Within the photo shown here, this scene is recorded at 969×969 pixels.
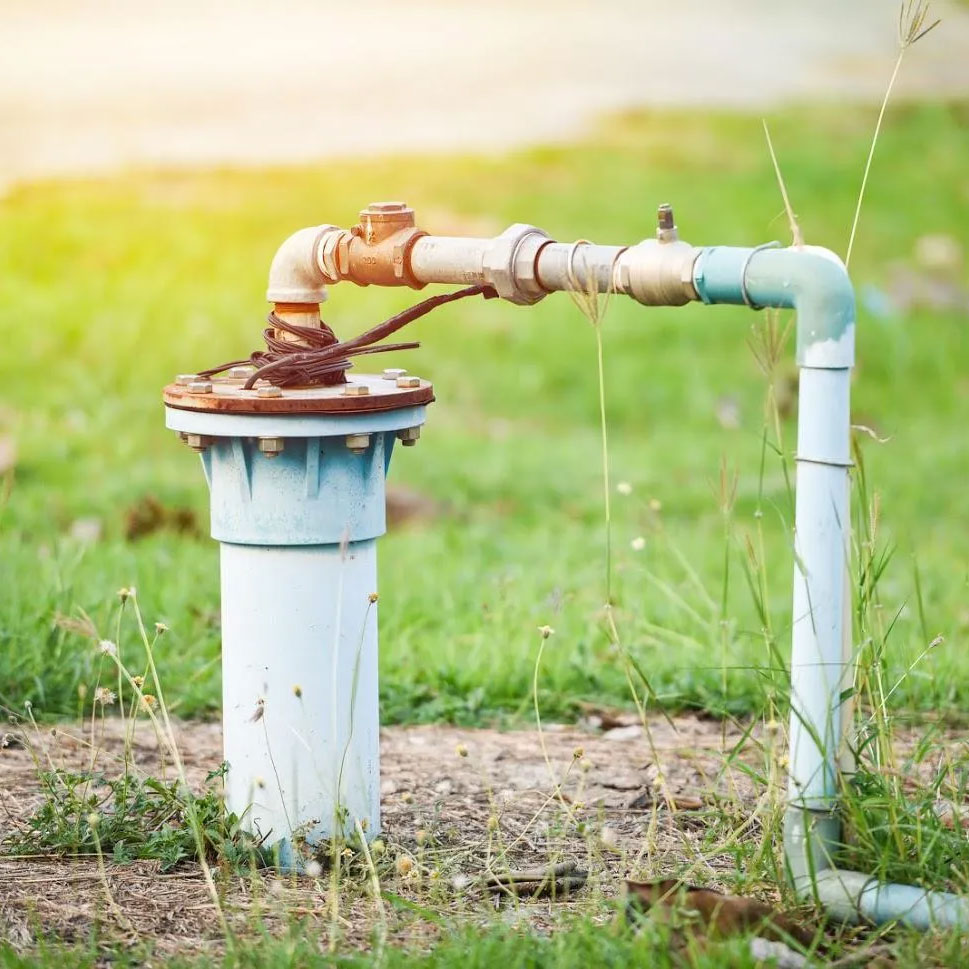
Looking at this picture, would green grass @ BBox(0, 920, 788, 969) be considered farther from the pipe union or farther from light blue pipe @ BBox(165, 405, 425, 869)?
the pipe union

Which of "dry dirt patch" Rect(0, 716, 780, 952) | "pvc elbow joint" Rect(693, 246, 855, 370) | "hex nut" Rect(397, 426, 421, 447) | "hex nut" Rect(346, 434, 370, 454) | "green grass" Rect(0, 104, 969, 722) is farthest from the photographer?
"green grass" Rect(0, 104, 969, 722)

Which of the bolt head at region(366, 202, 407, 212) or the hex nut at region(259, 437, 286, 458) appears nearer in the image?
the hex nut at region(259, 437, 286, 458)

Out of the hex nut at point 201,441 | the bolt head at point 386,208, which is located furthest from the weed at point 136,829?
the bolt head at point 386,208

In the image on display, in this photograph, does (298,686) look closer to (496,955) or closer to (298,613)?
(298,613)

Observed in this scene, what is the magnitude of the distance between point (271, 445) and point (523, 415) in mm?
5235

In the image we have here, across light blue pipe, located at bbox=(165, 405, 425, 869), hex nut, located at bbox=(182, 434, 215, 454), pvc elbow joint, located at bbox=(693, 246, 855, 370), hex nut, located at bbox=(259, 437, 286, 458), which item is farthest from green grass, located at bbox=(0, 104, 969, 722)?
hex nut, located at bbox=(182, 434, 215, 454)

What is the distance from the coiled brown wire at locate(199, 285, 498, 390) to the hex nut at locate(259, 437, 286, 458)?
147 mm

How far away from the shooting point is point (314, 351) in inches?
98.3

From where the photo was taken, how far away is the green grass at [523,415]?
375 cm

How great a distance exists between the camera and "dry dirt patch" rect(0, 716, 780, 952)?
2.27 metres

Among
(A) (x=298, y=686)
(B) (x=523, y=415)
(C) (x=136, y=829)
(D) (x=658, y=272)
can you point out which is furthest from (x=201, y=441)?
(B) (x=523, y=415)

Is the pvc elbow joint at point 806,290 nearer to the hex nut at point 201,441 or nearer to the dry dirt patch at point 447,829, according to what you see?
the dry dirt patch at point 447,829

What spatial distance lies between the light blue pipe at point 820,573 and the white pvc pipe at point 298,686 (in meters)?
0.75

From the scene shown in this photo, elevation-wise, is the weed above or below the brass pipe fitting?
below
